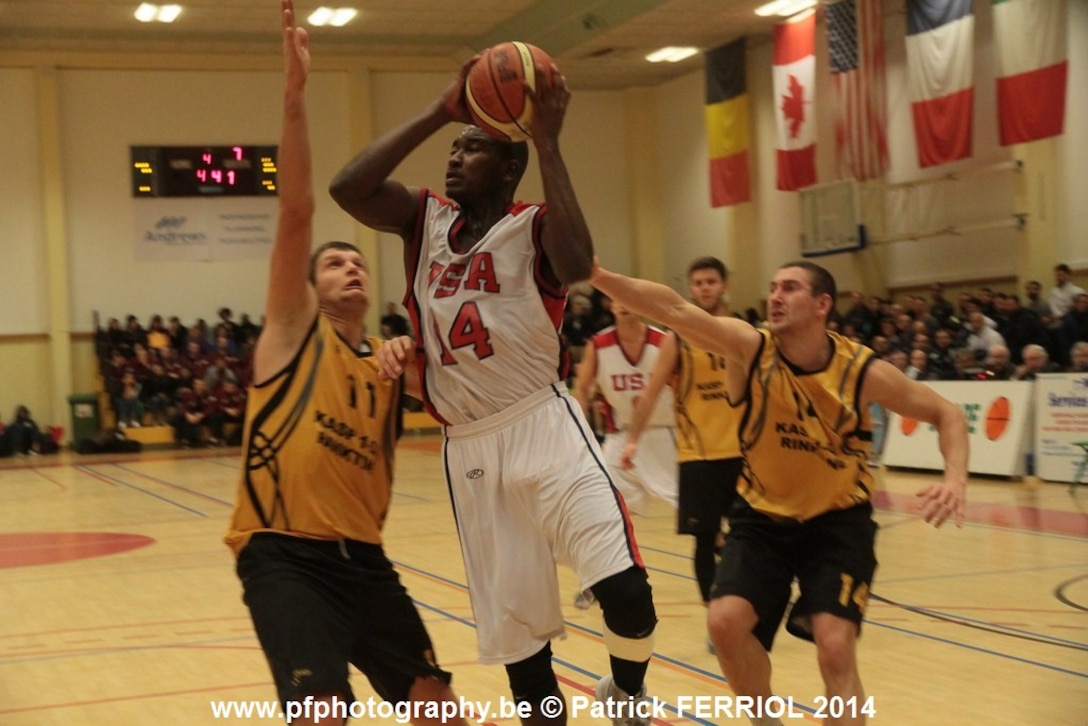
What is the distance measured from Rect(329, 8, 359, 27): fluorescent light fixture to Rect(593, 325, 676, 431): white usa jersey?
56.7ft

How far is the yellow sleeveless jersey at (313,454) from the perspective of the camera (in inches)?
148

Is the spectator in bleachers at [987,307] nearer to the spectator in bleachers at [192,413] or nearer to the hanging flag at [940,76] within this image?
the hanging flag at [940,76]

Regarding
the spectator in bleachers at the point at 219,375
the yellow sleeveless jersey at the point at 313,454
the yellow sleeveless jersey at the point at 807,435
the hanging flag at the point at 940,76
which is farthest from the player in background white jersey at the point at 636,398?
the spectator in bleachers at the point at 219,375

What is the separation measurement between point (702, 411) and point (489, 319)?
10.7 ft

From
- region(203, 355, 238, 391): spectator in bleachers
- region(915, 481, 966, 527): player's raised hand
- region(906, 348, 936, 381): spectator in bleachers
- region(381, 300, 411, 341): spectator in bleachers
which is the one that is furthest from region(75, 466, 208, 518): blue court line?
region(915, 481, 966, 527): player's raised hand

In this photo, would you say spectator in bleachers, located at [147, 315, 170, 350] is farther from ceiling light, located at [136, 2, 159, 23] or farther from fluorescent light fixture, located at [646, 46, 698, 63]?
fluorescent light fixture, located at [646, 46, 698, 63]

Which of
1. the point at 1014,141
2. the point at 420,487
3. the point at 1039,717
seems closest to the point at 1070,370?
the point at 1014,141

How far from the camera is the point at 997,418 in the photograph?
48.0 feet

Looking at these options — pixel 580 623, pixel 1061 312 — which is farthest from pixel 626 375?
pixel 1061 312

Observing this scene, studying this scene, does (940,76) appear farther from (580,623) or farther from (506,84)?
(506,84)

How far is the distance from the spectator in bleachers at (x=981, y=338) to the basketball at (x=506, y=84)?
538 inches

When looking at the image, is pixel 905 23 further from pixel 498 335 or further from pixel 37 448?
pixel 498 335

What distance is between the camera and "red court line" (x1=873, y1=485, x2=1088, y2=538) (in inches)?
425

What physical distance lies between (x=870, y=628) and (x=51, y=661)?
436 cm
